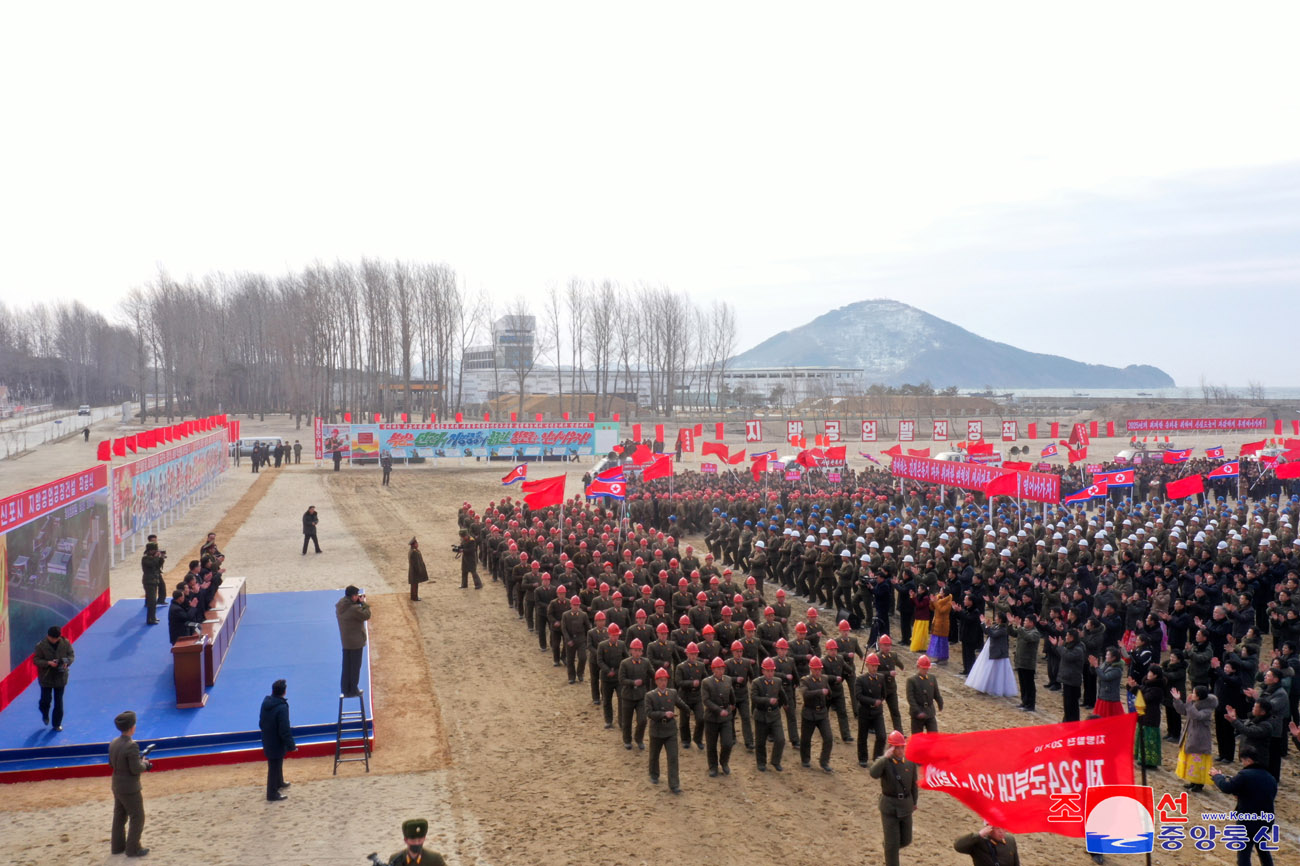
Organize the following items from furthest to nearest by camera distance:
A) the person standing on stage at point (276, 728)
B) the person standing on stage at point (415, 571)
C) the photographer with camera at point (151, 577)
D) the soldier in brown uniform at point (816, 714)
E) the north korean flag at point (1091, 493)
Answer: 1. the north korean flag at point (1091, 493)
2. the person standing on stage at point (415, 571)
3. the photographer with camera at point (151, 577)
4. the soldier in brown uniform at point (816, 714)
5. the person standing on stage at point (276, 728)

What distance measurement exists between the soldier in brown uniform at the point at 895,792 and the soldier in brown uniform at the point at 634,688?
367cm

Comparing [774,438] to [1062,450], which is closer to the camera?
[1062,450]

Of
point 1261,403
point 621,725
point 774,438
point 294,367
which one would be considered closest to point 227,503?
point 621,725

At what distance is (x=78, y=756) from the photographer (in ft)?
34.3

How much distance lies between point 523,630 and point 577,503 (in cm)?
767

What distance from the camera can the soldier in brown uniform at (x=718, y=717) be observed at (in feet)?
33.5

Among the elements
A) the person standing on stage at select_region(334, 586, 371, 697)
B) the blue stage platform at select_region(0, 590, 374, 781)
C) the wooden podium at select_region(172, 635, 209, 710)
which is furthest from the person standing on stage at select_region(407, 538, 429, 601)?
the wooden podium at select_region(172, 635, 209, 710)

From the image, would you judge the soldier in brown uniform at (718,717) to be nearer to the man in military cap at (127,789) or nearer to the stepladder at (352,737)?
the stepladder at (352,737)

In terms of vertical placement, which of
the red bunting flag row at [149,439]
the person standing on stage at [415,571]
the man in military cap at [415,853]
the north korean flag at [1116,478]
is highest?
the red bunting flag row at [149,439]

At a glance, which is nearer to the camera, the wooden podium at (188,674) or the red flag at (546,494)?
the wooden podium at (188,674)

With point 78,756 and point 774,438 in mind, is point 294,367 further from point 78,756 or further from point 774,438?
point 78,756

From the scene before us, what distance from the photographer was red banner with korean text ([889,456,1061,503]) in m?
21.1

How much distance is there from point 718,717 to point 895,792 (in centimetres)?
273

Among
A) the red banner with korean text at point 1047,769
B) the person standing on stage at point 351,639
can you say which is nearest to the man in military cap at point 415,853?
the red banner with korean text at point 1047,769
